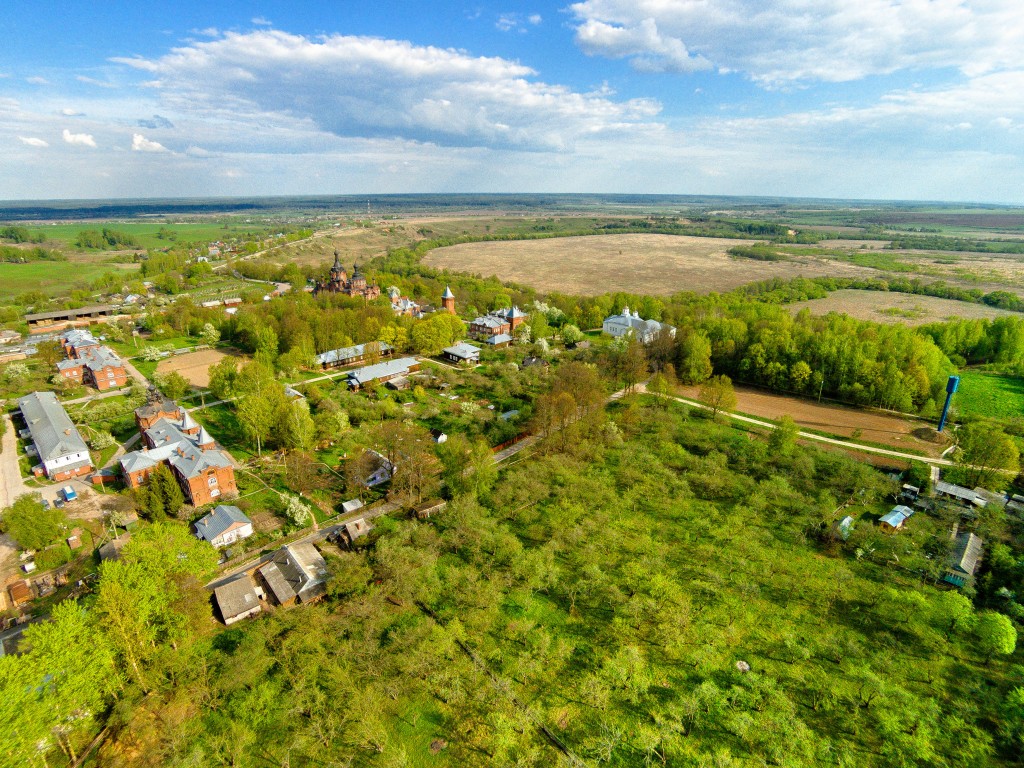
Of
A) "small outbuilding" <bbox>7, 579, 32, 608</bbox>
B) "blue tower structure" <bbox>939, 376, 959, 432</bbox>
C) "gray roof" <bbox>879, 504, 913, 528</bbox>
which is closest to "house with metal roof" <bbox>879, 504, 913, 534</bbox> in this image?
"gray roof" <bbox>879, 504, 913, 528</bbox>

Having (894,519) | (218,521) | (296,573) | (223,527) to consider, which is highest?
(218,521)

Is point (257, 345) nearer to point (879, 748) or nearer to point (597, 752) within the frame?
point (597, 752)

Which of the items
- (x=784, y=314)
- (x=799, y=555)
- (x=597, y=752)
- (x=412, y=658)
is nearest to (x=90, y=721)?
(x=412, y=658)

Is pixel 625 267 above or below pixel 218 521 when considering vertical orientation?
above

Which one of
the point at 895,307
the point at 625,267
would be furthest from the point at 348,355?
the point at 625,267

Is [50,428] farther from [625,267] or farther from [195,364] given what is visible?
[625,267]

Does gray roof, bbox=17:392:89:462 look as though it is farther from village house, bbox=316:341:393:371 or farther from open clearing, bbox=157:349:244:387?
village house, bbox=316:341:393:371

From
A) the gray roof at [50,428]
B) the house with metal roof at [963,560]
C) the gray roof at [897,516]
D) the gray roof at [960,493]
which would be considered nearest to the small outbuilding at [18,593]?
the gray roof at [50,428]
